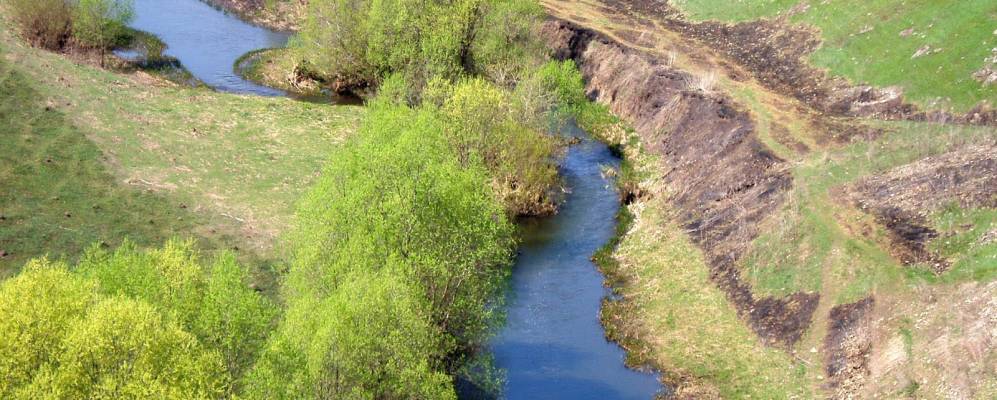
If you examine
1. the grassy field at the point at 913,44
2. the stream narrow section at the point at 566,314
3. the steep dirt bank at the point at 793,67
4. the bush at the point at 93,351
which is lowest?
the stream narrow section at the point at 566,314

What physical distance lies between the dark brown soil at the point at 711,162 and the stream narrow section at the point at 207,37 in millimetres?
34416

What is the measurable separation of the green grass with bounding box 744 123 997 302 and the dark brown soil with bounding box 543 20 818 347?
4.13 ft

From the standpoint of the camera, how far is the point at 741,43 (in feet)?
277

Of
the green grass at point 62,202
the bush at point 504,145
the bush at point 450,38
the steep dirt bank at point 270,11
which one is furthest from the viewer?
the steep dirt bank at point 270,11

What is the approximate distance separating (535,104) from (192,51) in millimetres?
50379

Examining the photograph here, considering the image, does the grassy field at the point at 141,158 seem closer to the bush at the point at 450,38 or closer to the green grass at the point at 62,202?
the green grass at the point at 62,202

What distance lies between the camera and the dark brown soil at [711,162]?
4738cm

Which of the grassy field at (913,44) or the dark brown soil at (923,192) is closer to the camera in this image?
the dark brown soil at (923,192)

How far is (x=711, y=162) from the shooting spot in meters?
61.9

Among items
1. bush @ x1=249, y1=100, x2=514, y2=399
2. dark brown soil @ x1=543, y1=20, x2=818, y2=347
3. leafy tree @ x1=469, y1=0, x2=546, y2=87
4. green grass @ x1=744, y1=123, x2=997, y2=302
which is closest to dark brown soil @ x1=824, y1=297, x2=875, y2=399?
green grass @ x1=744, y1=123, x2=997, y2=302

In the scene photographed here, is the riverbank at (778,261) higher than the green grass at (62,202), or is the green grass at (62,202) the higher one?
the riverbank at (778,261)

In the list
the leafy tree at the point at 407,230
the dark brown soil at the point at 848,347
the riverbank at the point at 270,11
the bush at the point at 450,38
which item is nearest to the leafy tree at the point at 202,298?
the leafy tree at the point at 407,230

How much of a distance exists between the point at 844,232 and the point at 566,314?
1639cm

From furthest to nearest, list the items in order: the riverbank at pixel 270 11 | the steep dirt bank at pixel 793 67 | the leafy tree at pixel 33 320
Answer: the riverbank at pixel 270 11 < the steep dirt bank at pixel 793 67 < the leafy tree at pixel 33 320
